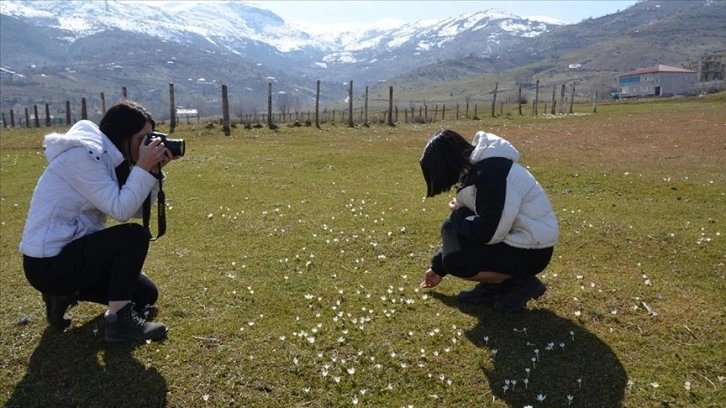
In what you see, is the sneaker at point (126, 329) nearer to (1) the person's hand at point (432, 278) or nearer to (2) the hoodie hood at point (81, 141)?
(2) the hoodie hood at point (81, 141)

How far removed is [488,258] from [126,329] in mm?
3878

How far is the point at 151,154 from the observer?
5.12m

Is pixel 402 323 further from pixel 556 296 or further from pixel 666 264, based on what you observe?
pixel 666 264

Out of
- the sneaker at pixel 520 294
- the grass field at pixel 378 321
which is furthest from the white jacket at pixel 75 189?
the sneaker at pixel 520 294

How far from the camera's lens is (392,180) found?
51.8ft

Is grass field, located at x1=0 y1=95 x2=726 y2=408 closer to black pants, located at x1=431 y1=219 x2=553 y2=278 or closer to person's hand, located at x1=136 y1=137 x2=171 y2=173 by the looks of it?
black pants, located at x1=431 y1=219 x2=553 y2=278

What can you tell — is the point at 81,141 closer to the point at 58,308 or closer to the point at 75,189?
the point at 75,189

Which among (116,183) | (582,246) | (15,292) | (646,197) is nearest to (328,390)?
(116,183)

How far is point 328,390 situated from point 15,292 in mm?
4950

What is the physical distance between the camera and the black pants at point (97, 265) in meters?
5.13

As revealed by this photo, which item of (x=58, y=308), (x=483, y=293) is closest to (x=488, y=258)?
(x=483, y=293)

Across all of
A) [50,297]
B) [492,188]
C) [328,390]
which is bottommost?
[328,390]

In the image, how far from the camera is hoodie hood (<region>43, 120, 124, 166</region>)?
4.96 m

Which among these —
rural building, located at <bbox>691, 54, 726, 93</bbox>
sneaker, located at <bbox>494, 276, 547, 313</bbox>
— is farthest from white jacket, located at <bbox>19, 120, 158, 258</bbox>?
rural building, located at <bbox>691, 54, 726, 93</bbox>
